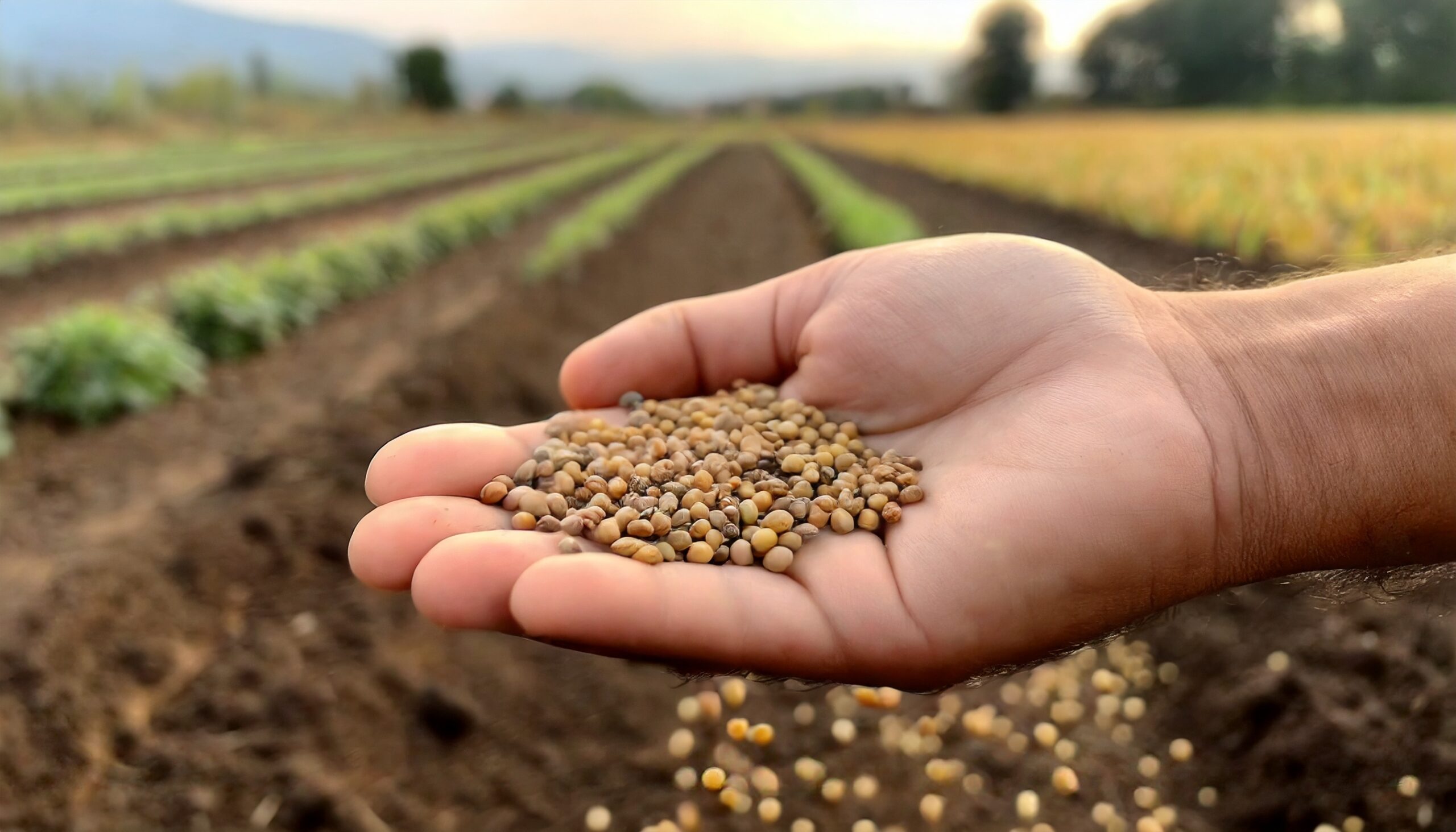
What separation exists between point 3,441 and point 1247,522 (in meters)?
6.02

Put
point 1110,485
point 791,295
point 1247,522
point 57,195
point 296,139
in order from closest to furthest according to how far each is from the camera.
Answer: point 1110,485, point 1247,522, point 791,295, point 57,195, point 296,139

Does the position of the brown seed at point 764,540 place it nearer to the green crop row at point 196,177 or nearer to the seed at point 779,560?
the seed at point 779,560

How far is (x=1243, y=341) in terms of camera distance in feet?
6.86

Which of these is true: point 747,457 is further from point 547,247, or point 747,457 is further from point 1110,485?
point 547,247

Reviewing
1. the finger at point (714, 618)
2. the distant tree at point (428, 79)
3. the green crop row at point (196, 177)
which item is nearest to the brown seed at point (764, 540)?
the finger at point (714, 618)

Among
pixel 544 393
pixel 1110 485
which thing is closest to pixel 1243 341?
pixel 1110 485

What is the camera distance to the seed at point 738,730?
281 cm

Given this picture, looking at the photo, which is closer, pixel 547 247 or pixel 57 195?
pixel 547 247

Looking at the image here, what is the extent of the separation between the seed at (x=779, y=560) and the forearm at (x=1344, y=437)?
2.99 ft

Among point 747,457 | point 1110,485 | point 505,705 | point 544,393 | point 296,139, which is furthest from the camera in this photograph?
point 296,139

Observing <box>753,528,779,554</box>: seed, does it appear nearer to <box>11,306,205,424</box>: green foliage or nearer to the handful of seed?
the handful of seed

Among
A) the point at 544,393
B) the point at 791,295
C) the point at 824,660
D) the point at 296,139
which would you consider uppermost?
the point at 296,139

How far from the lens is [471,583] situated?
5.25 ft

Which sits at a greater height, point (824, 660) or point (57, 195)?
point (57, 195)
